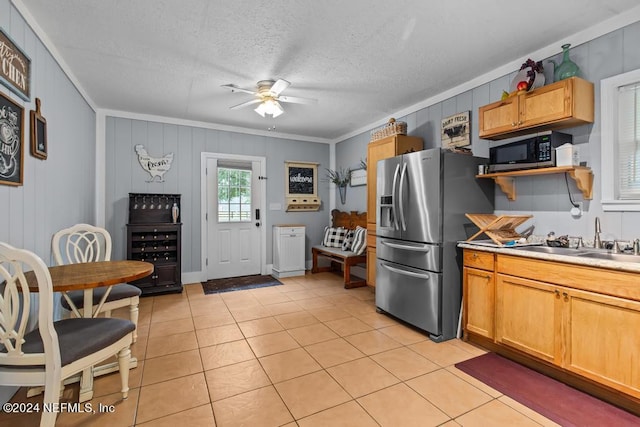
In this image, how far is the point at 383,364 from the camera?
8.05ft

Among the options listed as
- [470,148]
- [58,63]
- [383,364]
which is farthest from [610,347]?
[58,63]

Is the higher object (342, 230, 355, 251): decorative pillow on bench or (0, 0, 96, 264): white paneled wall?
(0, 0, 96, 264): white paneled wall

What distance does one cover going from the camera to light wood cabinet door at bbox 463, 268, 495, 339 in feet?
8.55

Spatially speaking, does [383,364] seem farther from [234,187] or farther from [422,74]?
[234,187]

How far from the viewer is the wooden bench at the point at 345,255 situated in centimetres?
469

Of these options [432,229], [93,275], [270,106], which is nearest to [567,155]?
[432,229]

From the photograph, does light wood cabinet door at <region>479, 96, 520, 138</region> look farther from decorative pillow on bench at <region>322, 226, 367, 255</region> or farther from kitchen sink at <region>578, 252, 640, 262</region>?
decorative pillow on bench at <region>322, 226, 367, 255</region>

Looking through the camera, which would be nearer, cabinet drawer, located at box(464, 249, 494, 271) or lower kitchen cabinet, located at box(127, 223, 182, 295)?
cabinet drawer, located at box(464, 249, 494, 271)

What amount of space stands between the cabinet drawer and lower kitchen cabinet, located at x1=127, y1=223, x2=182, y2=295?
3697 mm

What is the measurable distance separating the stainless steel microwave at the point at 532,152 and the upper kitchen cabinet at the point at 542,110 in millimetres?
113

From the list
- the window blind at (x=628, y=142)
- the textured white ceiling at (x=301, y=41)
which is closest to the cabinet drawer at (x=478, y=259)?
the window blind at (x=628, y=142)

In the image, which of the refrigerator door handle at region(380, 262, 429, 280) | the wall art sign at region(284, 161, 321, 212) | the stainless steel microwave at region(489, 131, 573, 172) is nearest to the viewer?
the stainless steel microwave at region(489, 131, 573, 172)

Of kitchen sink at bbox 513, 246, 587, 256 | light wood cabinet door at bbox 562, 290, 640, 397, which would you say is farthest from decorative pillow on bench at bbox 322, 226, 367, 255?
light wood cabinet door at bbox 562, 290, 640, 397

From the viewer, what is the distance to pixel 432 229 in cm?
290
